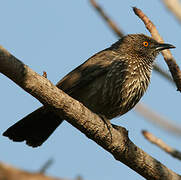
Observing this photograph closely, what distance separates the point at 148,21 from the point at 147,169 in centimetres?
191

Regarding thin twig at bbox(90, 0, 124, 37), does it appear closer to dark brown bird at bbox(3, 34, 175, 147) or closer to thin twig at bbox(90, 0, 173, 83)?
thin twig at bbox(90, 0, 173, 83)

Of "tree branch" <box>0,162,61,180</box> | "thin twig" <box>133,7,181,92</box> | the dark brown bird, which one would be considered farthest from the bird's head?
"tree branch" <box>0,162,61,180</box>

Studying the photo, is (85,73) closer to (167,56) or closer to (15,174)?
(167,56)

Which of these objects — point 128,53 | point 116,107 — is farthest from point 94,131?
point 128,53

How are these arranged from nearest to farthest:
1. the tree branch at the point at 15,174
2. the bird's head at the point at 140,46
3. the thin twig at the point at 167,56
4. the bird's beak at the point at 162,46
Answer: the tree branch at the point at 15,174
the thin twig at the point at 167,56
the bird's beak at the point at 162,46
the bird's head at the point at 140,46

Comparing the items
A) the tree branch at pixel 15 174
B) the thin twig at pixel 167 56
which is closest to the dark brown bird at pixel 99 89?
the thin twig at pixel 167 56

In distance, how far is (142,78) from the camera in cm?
605

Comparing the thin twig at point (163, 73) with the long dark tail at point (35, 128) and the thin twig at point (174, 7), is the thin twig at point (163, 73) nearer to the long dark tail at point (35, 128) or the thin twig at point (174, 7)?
the thin twig at point (174, 7)

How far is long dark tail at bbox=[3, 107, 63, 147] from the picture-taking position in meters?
5.59

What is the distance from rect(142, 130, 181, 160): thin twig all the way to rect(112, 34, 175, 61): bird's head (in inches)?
87.6

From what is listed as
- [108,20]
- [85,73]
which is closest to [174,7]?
[108,20]

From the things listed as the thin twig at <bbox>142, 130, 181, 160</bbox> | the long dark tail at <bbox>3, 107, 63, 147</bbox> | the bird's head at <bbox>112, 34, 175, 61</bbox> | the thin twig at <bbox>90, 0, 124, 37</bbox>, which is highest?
the thin twig at <bbox>90, 0, 124, 37</bbox>

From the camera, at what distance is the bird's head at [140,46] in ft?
21.6

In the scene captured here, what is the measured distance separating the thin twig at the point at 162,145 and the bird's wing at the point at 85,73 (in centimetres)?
152
